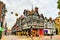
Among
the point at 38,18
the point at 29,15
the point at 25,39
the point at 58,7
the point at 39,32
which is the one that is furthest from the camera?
the point at 38,18

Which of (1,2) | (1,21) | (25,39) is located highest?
(1,2)

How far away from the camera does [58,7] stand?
57.1ft

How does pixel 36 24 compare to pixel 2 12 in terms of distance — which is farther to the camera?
pixel 36 24

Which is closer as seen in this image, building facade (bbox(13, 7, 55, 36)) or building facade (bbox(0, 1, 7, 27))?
building facade (bbox(0, 1, 7, 27))

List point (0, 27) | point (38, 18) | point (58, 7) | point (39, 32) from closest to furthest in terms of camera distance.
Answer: point (58, 7) < point (0, 27) < point (39, 32) < point (38, 18)

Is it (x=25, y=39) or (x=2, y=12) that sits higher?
(x=2, y=12)

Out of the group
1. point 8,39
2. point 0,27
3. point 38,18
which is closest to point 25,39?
point 8,39

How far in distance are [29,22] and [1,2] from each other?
515cm

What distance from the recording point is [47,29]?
26812 millimetres

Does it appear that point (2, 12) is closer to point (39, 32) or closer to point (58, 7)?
point (39, 32)

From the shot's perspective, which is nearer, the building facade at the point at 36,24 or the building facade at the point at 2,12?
the building facade at the point at 2,12

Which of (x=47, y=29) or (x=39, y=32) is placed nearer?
(x=39, y=32)

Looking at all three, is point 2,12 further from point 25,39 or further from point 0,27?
point 25,39

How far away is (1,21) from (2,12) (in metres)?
0.84
